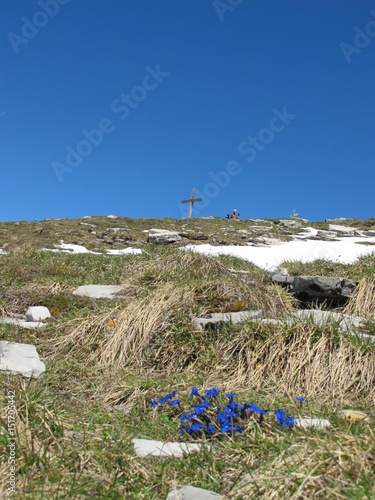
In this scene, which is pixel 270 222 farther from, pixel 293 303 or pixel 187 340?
pixel 187 340

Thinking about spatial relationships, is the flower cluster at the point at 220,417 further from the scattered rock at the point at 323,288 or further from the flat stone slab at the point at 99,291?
the flat stone slab at the point at 99,291

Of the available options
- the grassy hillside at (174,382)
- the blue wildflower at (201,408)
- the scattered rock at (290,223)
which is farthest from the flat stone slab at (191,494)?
the scattered rock at (290,223)

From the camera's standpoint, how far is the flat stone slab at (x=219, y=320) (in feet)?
15.8

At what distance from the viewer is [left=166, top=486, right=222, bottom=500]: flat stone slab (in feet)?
6.79

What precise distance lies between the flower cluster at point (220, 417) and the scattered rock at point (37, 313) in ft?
10.4

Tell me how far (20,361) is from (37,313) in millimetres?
1960

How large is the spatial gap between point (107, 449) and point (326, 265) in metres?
6.71

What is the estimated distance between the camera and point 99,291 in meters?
6.71

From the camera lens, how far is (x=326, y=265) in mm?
8430

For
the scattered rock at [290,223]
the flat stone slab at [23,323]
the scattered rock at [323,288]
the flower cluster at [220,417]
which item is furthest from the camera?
the scattered rock at [290,223]

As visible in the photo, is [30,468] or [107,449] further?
[107,449]

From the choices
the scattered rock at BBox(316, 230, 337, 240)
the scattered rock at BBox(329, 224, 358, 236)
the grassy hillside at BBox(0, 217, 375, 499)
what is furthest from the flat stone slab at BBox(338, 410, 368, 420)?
the scattered rock at BBox(329, 224, 358, 236)

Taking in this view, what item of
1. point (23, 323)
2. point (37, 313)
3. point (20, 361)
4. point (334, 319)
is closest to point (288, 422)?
point (334, 319)

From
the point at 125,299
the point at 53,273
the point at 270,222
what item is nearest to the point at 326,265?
the point at 125,299
